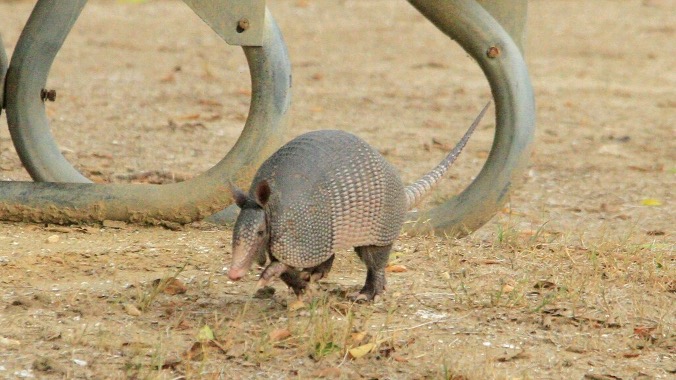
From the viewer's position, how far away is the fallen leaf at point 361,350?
3.40m

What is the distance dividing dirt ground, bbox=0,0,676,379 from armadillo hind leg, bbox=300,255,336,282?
72 mm

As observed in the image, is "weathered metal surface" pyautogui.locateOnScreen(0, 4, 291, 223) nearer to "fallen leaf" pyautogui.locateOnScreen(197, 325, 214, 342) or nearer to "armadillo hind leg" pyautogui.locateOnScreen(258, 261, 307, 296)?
"armadillo hind leg" pyautogui.locateOnScreen(258, 261, 307, 296)

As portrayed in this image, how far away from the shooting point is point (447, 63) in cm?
996

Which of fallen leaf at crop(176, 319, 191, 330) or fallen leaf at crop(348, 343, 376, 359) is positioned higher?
fallen leaf at crop(176, 319, 191, 330)

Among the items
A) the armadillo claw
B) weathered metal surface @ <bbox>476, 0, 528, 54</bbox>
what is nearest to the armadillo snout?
the armadillo claw

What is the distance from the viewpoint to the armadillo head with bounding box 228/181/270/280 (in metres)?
3.40

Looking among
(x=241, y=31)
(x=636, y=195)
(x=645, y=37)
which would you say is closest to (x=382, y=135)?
(x=636, y=195)

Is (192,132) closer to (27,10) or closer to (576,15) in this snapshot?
(27,10)

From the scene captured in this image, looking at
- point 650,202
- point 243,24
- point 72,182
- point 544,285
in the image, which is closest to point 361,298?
point 544,285

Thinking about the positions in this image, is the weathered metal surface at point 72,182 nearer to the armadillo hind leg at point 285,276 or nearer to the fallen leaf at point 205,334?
the armadillo hind leg at point 285,276

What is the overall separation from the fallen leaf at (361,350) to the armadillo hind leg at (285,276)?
35 cm

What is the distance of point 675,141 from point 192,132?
3.29 metres

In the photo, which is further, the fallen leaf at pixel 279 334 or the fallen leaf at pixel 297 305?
the fallen leaf at pixel 297 305

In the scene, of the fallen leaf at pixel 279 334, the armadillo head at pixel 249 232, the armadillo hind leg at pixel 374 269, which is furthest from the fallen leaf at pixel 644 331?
the armadillo head at pixel 249 232
